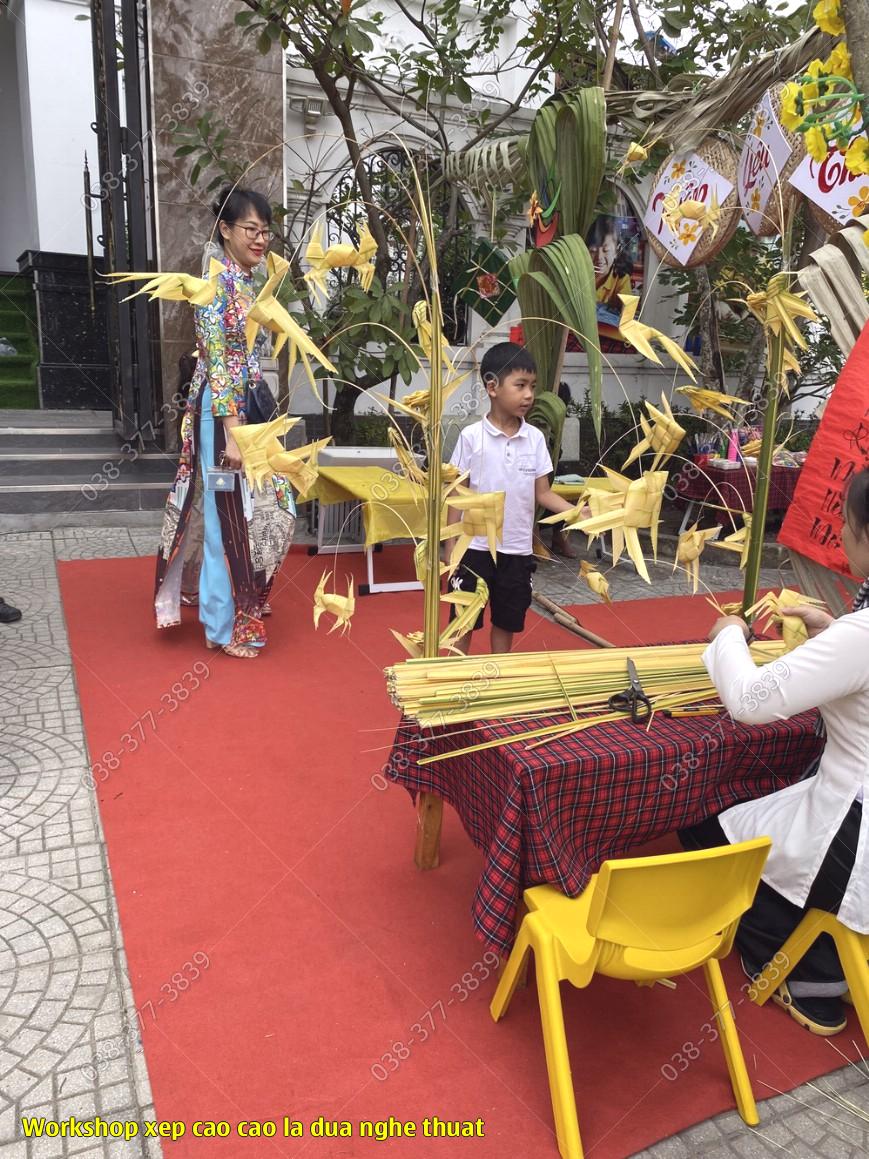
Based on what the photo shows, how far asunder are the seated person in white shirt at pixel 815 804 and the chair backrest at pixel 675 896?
0.81ft

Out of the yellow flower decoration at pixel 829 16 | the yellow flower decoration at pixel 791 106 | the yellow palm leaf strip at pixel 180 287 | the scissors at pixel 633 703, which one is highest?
the yellow flower decoration at pixel 829 16

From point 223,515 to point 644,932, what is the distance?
2.65 m

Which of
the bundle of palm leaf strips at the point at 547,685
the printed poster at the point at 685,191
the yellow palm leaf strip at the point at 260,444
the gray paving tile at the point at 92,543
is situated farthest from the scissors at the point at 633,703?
the gray paving tile at the point at 92,543

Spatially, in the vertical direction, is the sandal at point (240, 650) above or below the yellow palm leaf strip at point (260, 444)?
below

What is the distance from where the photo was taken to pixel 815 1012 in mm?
1934

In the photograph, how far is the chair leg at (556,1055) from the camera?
1562 mm

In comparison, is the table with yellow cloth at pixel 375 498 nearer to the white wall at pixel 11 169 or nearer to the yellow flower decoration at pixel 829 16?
the yellow flower decoration at pixel 829 16

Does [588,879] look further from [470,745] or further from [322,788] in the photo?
[322,788]

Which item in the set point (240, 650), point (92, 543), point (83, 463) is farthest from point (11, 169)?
point (240, 650)

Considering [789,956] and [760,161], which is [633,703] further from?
[760,161]

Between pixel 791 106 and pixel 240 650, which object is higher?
pixel 791 106

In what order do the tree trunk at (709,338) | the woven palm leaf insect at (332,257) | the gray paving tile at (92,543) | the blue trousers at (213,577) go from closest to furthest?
the woven palm leaf insect at (332,257)
the blue trousers at (213,577)
the gray paving tile at (92,543)
the tree trunk at (709,338)

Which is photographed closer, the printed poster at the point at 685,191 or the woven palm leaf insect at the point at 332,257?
the woven palm leaf insect at the point at 332,257

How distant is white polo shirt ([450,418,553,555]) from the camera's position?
305cm
